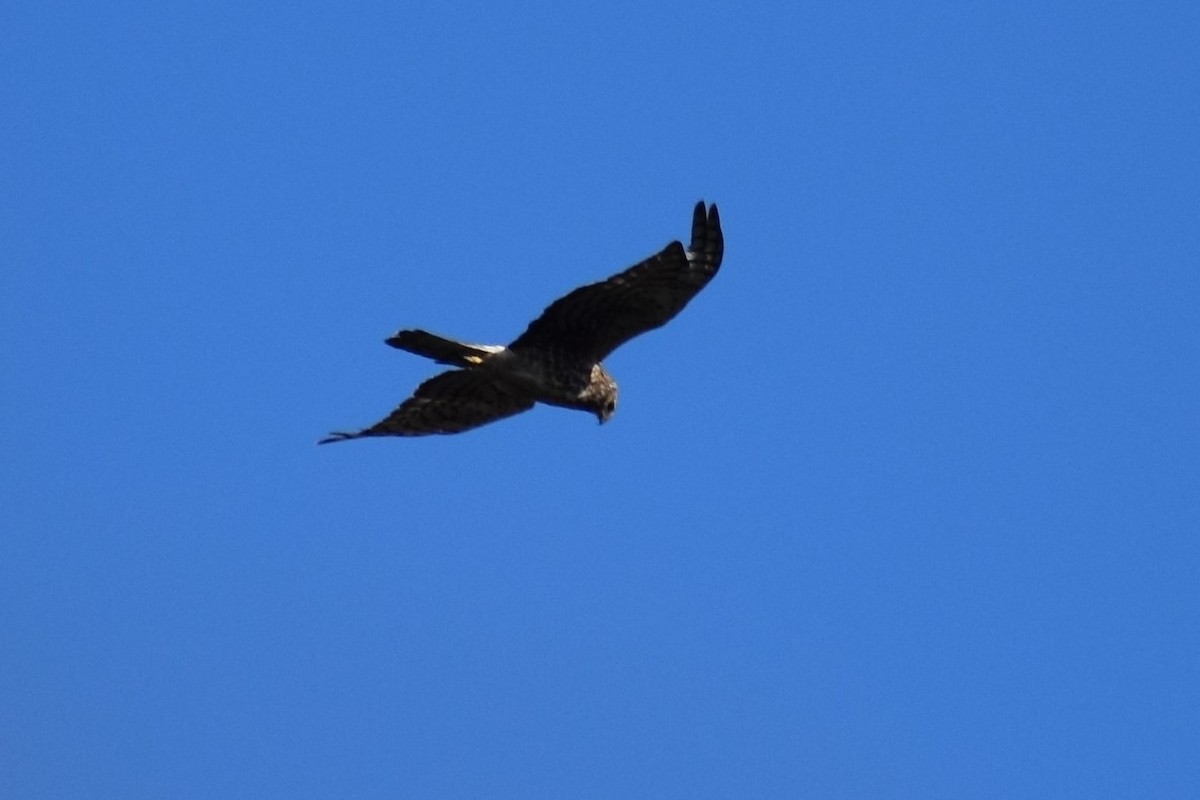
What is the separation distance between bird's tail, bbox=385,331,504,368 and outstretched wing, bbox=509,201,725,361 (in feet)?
0.95

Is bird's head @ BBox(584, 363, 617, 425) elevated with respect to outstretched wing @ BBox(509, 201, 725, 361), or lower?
lower

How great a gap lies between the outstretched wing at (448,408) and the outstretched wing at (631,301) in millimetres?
825

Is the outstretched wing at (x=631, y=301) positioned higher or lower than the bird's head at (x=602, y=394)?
higher

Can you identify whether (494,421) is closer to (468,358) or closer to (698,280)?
(468,358)

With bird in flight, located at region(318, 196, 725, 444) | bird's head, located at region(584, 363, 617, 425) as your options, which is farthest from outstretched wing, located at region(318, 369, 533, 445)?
bird's head, located at region(584, 363, 617, 425)

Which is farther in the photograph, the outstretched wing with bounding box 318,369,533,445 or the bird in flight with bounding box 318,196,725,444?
the outstretched wing with bounding box 318,369,533,445

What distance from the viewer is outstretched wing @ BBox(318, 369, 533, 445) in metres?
18.1

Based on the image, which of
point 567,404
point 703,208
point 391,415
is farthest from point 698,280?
point 391,415

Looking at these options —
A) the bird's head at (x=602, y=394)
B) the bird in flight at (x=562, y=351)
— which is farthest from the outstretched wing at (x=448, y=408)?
the bird's head at (x=602, y=394)

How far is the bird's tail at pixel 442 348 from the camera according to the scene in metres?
17.0

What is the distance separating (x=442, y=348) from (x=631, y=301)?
5.11 ft

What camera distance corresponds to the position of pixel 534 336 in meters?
17.4

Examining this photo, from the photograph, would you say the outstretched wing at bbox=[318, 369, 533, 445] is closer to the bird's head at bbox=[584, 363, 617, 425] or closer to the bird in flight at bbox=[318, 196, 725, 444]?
the bird in flight at bbox=[318, 196, 725, 444]

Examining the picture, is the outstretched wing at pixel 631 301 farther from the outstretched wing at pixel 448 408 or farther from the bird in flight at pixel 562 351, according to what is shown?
the outstretched wing at pixel 448 408
